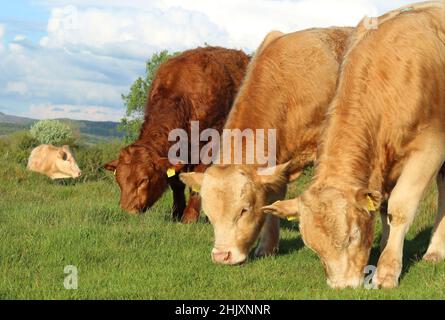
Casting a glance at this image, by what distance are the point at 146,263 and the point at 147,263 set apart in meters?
0.02

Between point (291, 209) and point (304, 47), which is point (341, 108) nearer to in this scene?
point (291, 209)

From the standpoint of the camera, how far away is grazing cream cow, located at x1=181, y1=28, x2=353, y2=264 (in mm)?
8492

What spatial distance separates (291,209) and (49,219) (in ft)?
17.4

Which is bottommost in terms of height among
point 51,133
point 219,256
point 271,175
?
point 219,256

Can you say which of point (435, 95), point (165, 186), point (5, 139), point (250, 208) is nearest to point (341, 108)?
point (435, 95)

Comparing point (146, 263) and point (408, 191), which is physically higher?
point (408, 191)

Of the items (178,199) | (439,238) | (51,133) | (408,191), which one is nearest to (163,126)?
(178,199)

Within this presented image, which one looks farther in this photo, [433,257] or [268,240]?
[268,240]

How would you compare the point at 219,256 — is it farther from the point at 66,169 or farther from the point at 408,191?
the point at 66,169

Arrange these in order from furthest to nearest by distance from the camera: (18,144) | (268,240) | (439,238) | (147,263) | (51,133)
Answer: (51,133), (18,144), (268,240), (439,238), (147,263)

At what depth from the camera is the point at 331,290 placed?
7.06 m

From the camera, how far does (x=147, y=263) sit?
339 inches

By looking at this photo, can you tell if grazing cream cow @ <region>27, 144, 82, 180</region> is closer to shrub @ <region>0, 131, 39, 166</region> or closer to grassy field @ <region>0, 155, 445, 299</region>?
shrub @ <region>0, 131, 39, 166</region>
